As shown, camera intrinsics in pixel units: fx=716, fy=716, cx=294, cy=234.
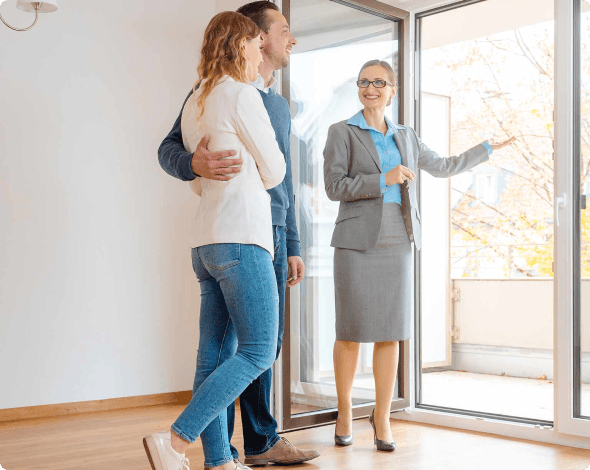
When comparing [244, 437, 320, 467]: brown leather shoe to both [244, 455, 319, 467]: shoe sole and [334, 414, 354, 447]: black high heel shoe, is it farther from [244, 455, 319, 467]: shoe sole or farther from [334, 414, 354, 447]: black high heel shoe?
[334, 414, 354, 447]: black high heel shoe

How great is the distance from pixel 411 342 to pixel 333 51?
1.44 m

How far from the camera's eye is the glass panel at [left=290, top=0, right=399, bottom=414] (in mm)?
3133

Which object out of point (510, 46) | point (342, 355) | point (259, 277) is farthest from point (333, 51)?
point (510, 46)

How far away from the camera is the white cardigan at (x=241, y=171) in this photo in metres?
1.85

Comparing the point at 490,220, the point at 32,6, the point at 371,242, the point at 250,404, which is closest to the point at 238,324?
the point at 250,404

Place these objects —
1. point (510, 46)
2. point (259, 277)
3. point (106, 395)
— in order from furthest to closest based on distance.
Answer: point (510, 46) < point (106, 395) < point (259, 277)

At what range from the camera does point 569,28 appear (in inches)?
113

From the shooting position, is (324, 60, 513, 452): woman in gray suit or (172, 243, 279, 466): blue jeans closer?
(172, 243, 279, 466): blue jeans

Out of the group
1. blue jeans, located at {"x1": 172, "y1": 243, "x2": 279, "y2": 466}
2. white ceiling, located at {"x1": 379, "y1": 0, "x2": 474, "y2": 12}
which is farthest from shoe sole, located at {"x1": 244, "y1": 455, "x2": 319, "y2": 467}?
white ceiling, located at {"x1": 379, "y1": 0, "x2": 474, "y2": 12}

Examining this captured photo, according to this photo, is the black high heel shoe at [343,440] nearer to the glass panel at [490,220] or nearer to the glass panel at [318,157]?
the glass panel at [318,157]

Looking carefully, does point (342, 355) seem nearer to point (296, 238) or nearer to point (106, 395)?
point (296, 238)

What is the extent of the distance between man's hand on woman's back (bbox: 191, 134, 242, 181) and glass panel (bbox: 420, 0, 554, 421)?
7.26 feet

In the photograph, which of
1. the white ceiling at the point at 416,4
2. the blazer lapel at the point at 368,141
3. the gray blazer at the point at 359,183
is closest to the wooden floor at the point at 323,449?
the gray blazer at the point at 359,183

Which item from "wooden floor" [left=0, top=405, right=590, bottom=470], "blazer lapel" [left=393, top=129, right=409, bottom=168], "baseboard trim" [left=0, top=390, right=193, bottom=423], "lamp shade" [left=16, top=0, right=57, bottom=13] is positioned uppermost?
"lamp shade" [left=16, top=0, right=57, bottom=13]
